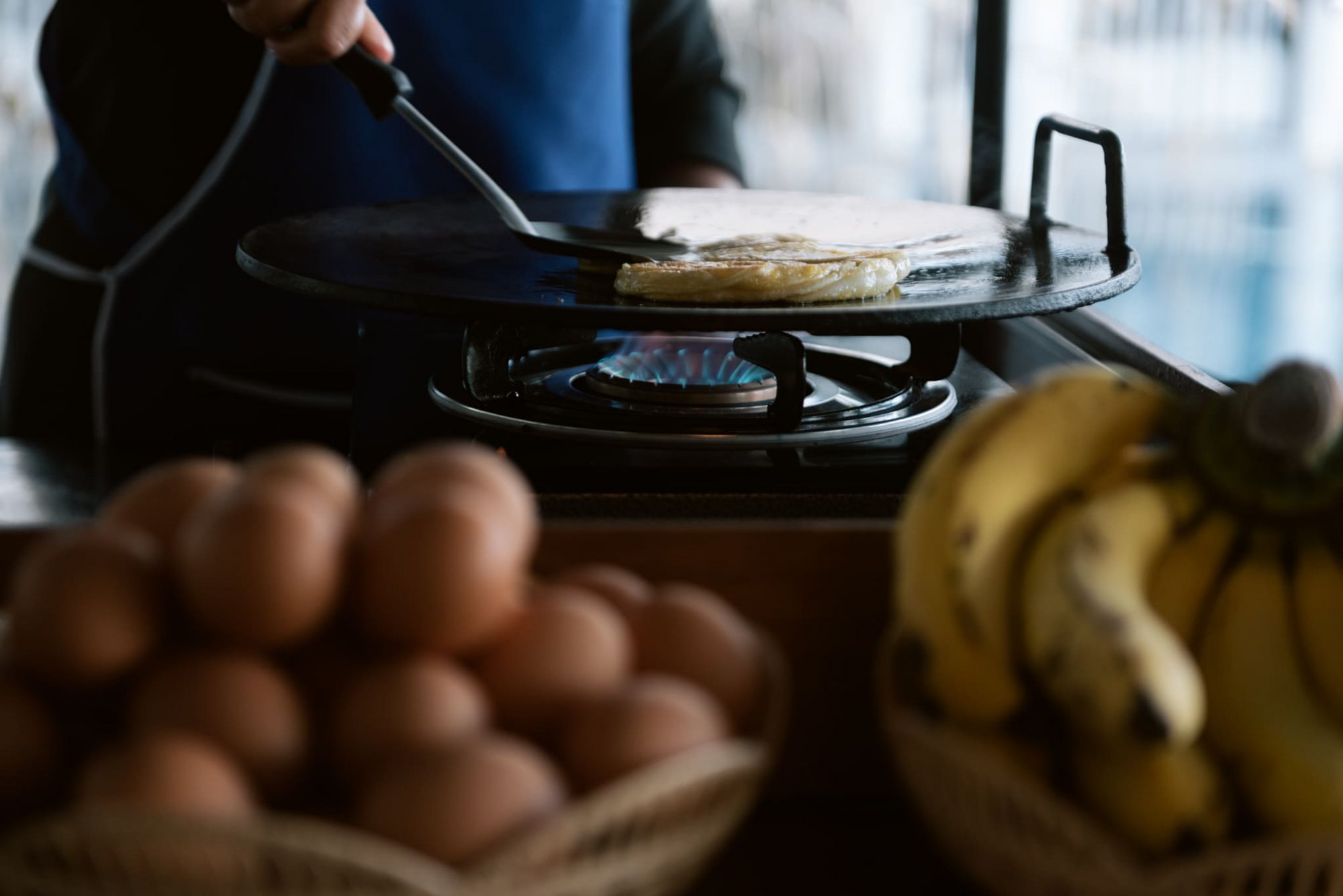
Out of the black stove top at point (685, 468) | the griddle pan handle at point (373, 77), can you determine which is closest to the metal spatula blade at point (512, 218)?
the griddle pan handle at point (373, 77)

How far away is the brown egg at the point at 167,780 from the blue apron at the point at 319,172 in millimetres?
1402

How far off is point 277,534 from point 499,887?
6.1 inches

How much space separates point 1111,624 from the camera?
1.78 ft

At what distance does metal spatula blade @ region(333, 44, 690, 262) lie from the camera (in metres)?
1.36

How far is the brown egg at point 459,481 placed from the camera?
0.56 metres

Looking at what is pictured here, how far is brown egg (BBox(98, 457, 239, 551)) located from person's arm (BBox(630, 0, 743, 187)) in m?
1.66

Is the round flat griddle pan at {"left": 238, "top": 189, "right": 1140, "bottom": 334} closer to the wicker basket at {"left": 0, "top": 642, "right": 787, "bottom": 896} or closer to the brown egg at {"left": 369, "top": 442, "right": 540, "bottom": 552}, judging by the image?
the brown egg at {"left": 369, "top": 442, "right": 540, "bottom": 552}

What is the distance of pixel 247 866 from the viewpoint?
46 cm

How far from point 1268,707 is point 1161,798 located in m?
0.07

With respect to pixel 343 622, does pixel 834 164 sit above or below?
below

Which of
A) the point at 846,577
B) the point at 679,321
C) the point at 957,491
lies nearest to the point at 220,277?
the point at 679,321

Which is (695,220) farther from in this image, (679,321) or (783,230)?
(679,321)

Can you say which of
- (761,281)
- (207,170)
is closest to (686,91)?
(207,170)

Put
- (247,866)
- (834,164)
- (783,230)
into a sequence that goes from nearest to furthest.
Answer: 1. (247,866)
2. (783,230)
3. (834,164)
